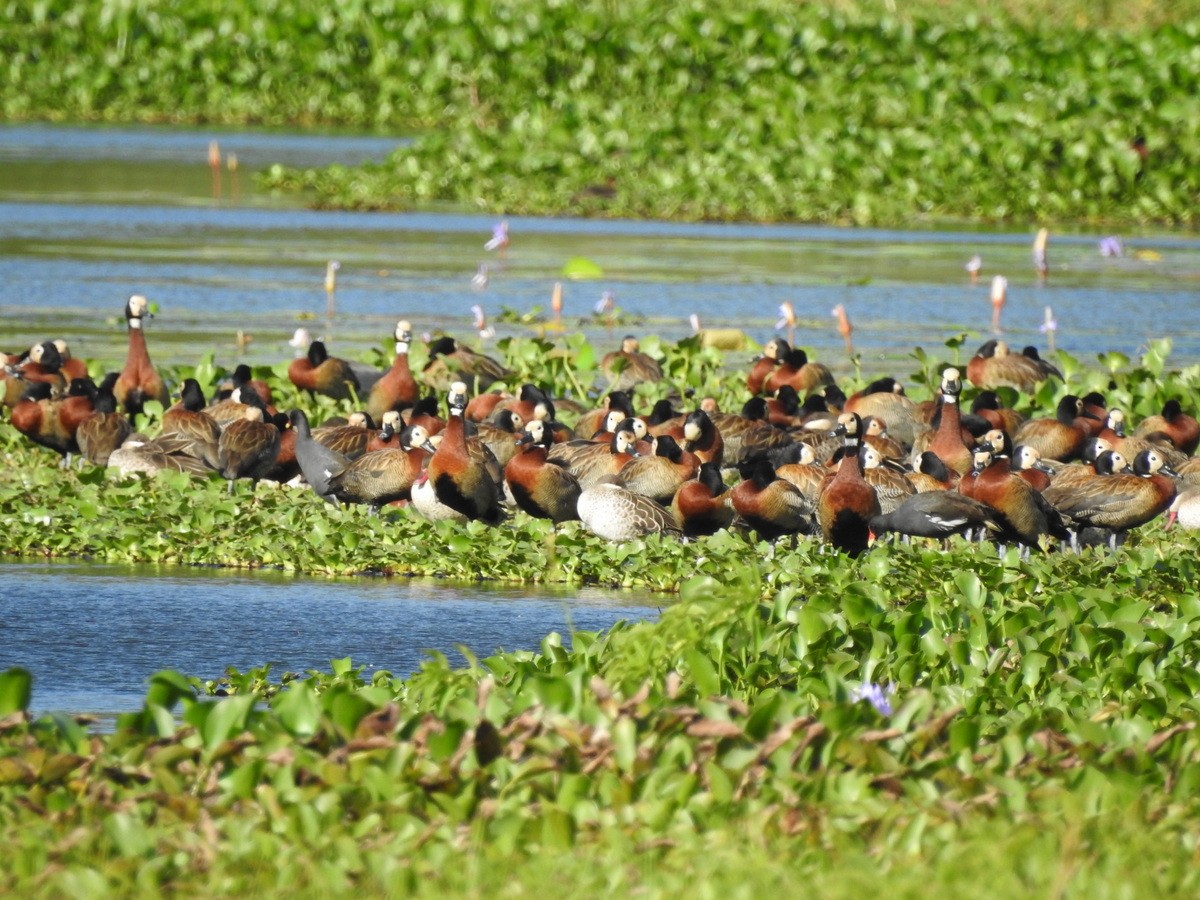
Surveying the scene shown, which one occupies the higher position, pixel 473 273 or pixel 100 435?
pixel 473 273

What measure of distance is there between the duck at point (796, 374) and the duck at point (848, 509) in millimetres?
4219

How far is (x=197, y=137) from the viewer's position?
3738 centimetres

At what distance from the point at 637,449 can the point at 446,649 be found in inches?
161

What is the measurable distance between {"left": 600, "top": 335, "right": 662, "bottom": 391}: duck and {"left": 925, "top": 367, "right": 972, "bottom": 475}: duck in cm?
316

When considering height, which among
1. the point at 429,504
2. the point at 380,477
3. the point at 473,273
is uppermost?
the point at 473,273

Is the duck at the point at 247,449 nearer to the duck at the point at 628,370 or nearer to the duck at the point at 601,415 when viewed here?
the duck at the point at 601,415

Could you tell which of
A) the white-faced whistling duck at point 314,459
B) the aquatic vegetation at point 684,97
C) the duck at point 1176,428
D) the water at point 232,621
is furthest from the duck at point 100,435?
the aquatic vegetation at point 684,97

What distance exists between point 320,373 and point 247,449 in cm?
258

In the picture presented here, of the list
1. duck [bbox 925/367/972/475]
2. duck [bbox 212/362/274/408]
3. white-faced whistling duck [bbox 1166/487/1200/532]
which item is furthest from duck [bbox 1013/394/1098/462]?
duck [bbox 212/362/274/408]

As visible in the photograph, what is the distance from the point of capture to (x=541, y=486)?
12.1 m

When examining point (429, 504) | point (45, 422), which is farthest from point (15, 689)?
point (45, 422)

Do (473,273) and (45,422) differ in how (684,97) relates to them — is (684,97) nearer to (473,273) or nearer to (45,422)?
(473,273)

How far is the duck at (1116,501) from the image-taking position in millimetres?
11891

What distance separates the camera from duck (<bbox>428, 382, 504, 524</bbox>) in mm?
11891
